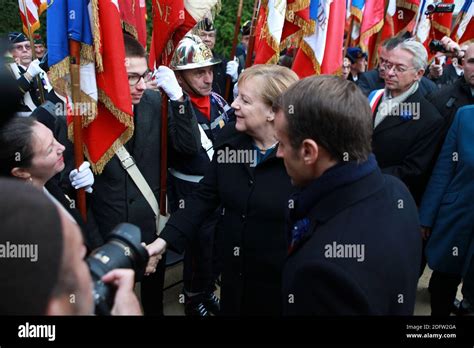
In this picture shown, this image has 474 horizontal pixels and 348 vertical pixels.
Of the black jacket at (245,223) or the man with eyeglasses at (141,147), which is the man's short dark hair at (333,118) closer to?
the black jacket at (245,223)

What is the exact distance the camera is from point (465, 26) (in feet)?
19.5

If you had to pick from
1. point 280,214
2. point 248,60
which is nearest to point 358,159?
point 280,214

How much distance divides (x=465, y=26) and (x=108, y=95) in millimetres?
4668

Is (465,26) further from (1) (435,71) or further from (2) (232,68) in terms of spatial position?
(2) (232,68)

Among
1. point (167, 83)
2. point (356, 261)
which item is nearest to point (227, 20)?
point (167, 83)

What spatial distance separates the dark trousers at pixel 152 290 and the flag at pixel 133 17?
176 centimetres

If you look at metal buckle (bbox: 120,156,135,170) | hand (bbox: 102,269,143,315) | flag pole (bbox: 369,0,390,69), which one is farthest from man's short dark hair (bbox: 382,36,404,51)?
hand (bbox: 102,269,143,315)

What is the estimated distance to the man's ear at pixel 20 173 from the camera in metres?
2.27

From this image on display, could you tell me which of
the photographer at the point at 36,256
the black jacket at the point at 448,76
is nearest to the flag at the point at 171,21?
the photographer at the point at 36,256

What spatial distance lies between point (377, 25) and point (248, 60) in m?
1.56

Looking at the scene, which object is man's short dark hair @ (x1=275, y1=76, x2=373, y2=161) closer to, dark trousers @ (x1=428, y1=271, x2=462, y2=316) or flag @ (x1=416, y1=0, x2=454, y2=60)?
dark trousers @ (x1=428, y1=271, x2=462, y2=316)

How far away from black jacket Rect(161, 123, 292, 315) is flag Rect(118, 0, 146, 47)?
1482 millimetres

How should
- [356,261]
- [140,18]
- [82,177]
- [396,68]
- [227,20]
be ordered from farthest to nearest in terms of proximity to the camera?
1. [227,20]
2. [140,18]
3. [396,68]
4. [82,177]
5. [356,261]

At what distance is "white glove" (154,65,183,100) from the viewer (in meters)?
3.28
